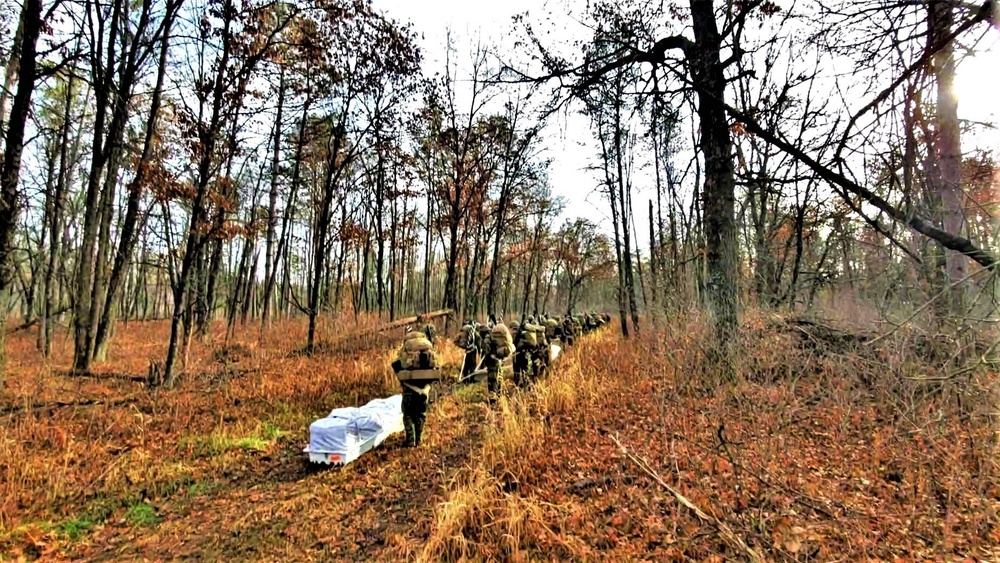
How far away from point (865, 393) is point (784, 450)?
1.89m

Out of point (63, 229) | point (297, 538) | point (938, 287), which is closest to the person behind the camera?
point (938, 287)

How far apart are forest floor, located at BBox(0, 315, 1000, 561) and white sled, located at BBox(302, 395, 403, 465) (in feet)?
0.59

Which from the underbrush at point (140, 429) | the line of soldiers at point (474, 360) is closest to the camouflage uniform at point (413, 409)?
the line of soldiers at point (474, 360)

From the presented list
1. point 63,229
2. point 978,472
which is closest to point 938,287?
point 978,472

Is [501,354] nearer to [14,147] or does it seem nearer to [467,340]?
[467,340]

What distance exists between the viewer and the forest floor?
3.22 m

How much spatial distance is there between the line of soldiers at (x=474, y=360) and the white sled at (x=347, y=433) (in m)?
0.37

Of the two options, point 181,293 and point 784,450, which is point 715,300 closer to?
point 784,450

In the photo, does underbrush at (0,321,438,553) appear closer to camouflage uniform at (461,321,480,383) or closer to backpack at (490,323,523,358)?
camouflage uniform at (461,321,480,383)

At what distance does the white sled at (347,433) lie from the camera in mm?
5300

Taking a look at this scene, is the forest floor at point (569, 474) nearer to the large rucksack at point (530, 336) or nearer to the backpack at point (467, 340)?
the large rucksack at point (530, 336)

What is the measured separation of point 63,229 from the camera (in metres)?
18.8

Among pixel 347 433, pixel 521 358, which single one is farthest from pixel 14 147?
pixel 521 358

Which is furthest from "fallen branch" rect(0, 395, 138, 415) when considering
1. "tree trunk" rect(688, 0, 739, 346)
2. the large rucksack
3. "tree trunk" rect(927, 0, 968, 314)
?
"tree trunk" rect(927, 0, 968, 314)
